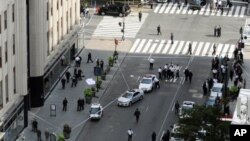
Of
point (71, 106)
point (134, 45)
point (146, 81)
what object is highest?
point (134, 45)

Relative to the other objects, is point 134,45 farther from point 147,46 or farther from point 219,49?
point 219,49

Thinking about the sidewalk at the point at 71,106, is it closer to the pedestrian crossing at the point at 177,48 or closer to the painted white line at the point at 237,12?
the pedestrian crossing at the point at 177,48

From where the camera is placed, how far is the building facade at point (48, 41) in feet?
240

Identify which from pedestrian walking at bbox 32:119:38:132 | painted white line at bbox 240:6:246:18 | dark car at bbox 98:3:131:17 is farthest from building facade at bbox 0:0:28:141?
painted white line at bbox 240:6:246:18

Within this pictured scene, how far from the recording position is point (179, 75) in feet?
279

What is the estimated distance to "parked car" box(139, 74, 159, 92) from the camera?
78.9 metres

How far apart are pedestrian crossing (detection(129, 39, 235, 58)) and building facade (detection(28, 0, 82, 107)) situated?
32.5 ft

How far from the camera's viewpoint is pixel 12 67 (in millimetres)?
65562

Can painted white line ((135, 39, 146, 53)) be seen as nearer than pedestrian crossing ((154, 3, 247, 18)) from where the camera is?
Yes

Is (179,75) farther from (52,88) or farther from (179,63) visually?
(52,88)

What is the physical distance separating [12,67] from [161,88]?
20.6 m

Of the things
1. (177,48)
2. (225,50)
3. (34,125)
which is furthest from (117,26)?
(34,125)

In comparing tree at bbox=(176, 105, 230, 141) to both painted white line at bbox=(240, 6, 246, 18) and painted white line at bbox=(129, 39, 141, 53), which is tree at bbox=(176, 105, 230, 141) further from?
painted white line at bbox=(240, 6, 246, 18)

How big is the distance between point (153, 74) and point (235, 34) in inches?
803
